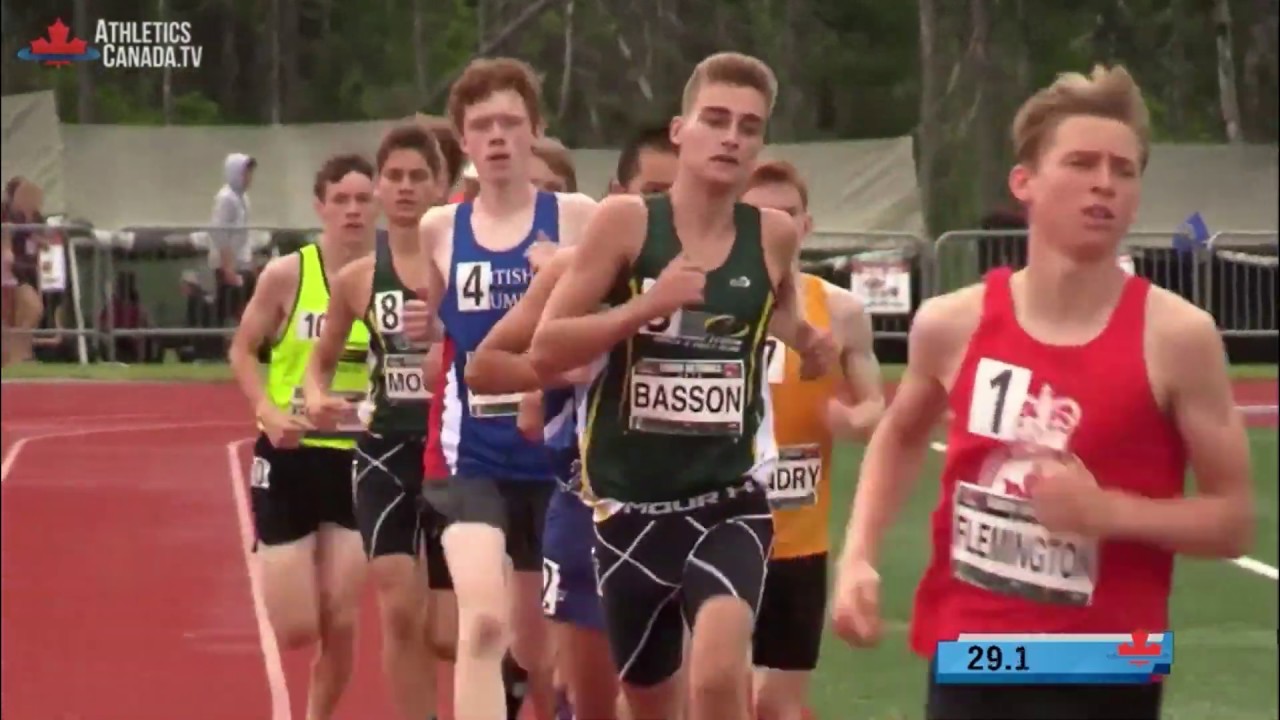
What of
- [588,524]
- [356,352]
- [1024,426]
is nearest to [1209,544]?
[1024,426]

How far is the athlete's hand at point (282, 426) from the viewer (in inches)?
230

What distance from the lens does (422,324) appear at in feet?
17.7

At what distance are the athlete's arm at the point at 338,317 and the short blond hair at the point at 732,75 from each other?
5.47ft

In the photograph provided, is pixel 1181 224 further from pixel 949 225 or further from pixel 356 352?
pixel 356 352

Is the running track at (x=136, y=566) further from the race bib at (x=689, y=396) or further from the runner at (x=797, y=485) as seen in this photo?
the race bib at (x=689, y=396)

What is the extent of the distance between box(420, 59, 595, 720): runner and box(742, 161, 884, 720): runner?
0.55m

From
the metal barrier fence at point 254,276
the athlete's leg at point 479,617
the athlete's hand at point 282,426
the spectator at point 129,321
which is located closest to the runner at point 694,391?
the athlete's leg at point 479,617

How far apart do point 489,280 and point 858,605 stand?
225 centimetres

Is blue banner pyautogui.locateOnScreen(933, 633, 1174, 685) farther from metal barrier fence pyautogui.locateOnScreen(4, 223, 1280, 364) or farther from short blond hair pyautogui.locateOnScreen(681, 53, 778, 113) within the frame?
metal barrier fence pyautogui.locateOnScreen(4, 223, 1280, 364)

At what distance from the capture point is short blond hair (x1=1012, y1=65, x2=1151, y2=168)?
124 inches

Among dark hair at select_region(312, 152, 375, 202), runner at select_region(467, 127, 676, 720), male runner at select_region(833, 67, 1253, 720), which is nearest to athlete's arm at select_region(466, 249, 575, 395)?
runner at select_region(467, 127, 676, 720)

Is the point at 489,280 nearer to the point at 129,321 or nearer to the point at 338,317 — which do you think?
the point at 338,317

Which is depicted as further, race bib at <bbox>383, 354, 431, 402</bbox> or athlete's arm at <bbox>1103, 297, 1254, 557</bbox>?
race bib at <bbox>383, 354, 431, 402</bbox>

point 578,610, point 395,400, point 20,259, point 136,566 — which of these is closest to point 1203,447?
point 578,610
